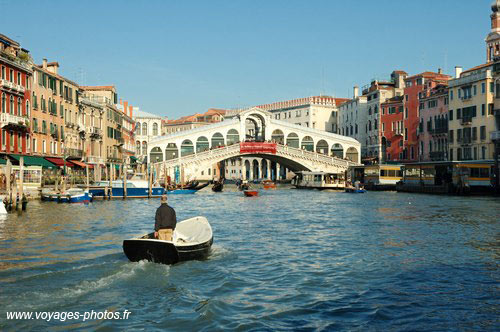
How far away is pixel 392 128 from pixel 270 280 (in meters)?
58.7

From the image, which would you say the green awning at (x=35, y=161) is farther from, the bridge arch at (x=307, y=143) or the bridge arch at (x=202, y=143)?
the bridge arch at (x=307, y=143)

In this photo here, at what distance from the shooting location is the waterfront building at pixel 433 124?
56.2 m

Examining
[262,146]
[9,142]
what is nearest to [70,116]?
[9,142]

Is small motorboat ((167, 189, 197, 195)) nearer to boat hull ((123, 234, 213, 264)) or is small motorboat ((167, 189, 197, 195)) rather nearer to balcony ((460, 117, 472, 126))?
balcony ((460, 117, 472, 126))

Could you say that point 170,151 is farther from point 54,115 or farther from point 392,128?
point 54,115

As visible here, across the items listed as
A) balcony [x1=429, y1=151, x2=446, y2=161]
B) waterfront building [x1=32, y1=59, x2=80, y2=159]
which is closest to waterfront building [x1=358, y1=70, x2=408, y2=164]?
balcony [x1=429, y1=151, x2=446, y2=161]

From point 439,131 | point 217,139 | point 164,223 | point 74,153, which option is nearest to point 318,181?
point 439,131

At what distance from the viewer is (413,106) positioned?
208 ft

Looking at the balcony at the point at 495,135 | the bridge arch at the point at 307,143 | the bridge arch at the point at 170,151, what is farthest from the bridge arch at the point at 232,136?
the balcony at the point at 495,135

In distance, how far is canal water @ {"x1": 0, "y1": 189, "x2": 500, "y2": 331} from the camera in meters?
8.76

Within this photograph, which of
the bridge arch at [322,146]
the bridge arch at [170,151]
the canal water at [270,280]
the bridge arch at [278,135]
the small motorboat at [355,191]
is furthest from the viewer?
the bridge arch at [322,146]

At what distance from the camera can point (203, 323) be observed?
861cm

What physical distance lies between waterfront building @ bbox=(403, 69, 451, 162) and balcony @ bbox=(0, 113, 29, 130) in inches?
1569

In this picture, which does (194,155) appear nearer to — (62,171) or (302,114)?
(62,171)
